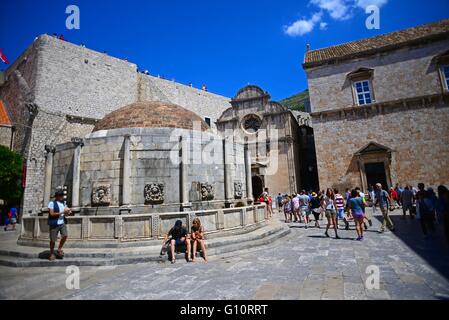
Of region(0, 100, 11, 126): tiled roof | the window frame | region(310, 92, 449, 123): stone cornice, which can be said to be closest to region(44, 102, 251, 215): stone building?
region(310, 92, 449, 123): stone cornice

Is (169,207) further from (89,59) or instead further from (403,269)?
(89,59)

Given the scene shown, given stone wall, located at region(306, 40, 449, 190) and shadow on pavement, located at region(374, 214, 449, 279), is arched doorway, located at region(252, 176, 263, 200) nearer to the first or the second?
stone wall, located at region(306, 40, 449, 190)

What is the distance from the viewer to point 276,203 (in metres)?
22.9

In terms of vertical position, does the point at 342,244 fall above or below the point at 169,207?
below

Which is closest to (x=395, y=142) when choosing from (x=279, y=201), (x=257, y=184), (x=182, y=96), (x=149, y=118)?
(x=279, y=201)

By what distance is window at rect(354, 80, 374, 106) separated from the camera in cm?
2105

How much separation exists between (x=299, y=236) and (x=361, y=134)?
15406 mm

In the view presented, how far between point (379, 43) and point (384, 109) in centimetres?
634

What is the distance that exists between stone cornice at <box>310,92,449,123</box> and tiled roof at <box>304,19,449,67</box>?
15.6 feet

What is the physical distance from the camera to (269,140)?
24.7 metres

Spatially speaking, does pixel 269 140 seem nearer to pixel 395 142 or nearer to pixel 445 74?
pixel 395 142

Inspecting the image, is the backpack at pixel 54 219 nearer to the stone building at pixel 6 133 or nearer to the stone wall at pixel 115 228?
the stone wall at pixel 115 228

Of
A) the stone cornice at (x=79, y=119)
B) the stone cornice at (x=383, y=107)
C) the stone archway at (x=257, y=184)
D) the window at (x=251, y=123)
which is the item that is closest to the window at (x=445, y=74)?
the stone cornice at (x=383, y=107)
